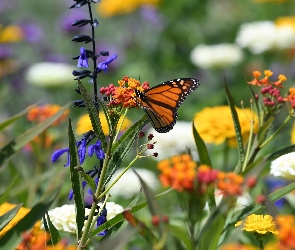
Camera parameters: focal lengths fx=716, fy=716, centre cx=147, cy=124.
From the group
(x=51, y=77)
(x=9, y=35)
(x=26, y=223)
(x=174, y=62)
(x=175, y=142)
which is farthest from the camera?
(x=174, y=62)

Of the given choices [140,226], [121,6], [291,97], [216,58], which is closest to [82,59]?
[291,97]

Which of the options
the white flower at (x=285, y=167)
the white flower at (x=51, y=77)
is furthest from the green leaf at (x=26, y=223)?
the white flower at (x=51, y=77)

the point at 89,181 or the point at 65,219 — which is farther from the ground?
the point at 89,181

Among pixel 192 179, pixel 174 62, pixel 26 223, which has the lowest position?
pixel 174 62

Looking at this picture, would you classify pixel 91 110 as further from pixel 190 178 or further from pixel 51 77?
pixel 51 77

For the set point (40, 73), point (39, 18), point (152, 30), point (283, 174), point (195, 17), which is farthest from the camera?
point (39, 18)

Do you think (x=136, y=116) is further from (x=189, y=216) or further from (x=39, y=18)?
(x=39, y=18)

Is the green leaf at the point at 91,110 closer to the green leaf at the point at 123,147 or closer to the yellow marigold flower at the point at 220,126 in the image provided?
the green leaf at the point at 123,147

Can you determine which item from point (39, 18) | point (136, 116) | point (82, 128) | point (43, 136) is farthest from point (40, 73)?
point (39, 18)
